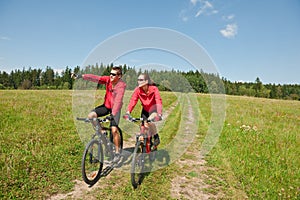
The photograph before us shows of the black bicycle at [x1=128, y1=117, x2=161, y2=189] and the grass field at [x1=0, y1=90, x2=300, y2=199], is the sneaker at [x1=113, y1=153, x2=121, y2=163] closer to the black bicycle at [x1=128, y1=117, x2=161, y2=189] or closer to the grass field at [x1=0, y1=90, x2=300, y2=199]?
the grass field at [x1=0, y1=90, x2=300, y2=199]

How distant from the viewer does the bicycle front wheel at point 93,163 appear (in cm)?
477

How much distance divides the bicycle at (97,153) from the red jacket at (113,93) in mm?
528

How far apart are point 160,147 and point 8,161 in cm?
501

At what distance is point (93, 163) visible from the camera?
6.06 meters

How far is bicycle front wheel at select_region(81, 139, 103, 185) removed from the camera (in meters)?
4.77

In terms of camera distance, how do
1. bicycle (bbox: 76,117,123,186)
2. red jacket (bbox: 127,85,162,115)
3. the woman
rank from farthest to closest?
red jacket (bbox: 127,85,162,115) → the woman → bicycle (bbox: 76,117,123,186)

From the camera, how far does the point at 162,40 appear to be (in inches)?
264

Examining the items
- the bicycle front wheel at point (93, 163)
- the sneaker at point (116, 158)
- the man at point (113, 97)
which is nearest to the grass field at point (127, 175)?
the bicycle front wheel at point (93, 163)

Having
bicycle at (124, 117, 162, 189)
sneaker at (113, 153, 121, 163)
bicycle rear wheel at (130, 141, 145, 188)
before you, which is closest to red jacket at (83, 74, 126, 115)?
bicycle at (124, 117, 162, 189)

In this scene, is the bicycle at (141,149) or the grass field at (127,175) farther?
the bicycle at (141,149)

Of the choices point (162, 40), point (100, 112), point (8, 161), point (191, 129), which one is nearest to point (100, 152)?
point (100, 112)

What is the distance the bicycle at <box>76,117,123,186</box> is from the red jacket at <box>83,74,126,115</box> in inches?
20.8

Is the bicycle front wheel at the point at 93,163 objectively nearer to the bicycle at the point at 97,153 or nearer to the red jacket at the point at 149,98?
the bicycle at the point at 97,153

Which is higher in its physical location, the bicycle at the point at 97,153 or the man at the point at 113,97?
the man at the point at 113,97
